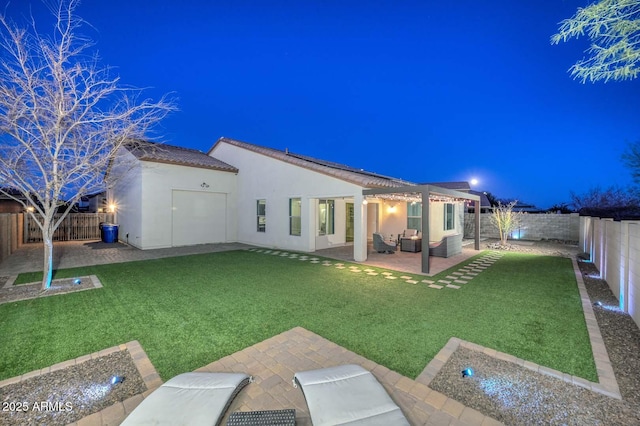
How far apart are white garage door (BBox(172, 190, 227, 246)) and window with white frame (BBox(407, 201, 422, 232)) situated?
11.1 metres

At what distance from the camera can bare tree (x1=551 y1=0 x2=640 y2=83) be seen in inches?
119

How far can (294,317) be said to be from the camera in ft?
15.3

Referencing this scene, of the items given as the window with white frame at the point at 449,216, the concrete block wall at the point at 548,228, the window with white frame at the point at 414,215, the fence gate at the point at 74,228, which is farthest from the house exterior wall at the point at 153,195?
the concrete block wall at the point at 548,228

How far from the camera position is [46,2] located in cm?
538

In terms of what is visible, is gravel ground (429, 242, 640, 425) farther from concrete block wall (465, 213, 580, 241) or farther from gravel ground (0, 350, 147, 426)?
concrete block wall (465, 213, 580, 241)

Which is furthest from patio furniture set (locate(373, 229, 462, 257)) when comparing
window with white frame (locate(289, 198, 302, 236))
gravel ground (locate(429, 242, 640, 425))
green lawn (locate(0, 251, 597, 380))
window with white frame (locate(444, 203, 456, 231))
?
gravel ground (locate(429, 242, 640, 425))

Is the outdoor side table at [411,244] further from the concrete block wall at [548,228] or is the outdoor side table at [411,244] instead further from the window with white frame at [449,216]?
the concrete block wall at [548,228]

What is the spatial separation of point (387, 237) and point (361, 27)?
1680 cm

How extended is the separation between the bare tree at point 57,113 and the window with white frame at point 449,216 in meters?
15.9

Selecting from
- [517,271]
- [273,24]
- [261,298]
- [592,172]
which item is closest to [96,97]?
[261,298]

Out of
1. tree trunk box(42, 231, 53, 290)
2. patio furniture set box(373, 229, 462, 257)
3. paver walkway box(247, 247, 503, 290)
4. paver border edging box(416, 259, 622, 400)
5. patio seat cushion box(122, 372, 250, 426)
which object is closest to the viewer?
patio seat cushion box(122, 372, 250, 426)

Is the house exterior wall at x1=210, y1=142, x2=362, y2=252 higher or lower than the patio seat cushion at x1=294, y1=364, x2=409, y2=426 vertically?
higher

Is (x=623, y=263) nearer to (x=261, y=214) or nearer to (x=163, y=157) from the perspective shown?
(x=261, y=214)

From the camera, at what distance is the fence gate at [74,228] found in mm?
14625
